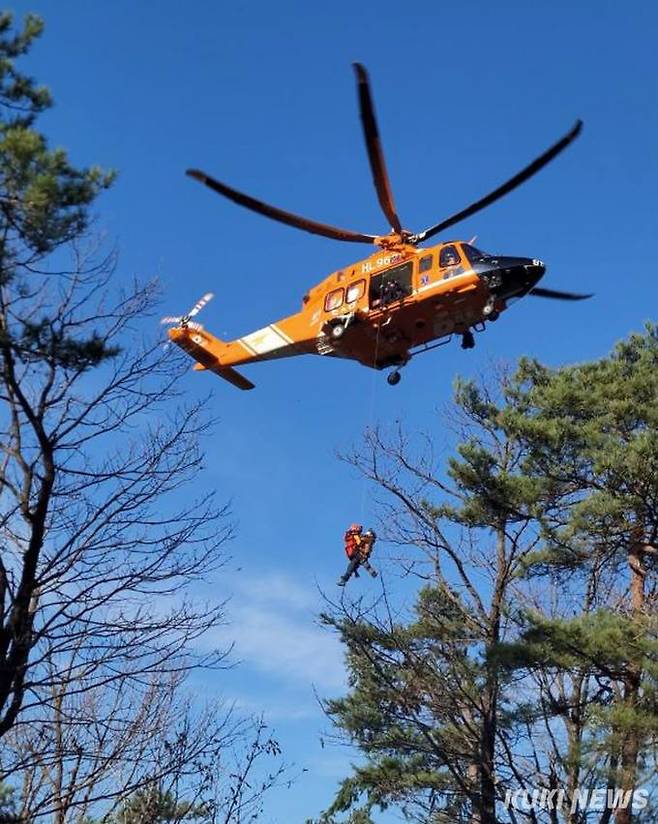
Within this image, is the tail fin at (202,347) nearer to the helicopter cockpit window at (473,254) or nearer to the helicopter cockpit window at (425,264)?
the helicopter cockpit window at (425,264)

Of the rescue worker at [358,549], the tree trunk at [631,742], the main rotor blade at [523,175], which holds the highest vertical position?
the main rotor blade at [523,175]

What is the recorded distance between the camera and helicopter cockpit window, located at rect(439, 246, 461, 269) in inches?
519

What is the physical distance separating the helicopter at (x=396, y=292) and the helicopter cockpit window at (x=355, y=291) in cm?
2

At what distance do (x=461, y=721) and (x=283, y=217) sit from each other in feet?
27.7

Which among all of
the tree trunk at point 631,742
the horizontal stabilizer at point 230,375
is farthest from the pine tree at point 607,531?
the horizontal stabilizer at point 230,375

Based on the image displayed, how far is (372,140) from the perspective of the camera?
454 inches

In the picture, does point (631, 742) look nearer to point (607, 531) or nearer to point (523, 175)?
point (607, 531)

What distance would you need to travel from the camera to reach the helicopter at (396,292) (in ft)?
41.5

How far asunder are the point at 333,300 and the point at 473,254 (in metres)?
2.34

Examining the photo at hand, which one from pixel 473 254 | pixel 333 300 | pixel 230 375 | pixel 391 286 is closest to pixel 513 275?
pixel 473 254

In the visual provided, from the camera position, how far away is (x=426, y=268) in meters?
13.3

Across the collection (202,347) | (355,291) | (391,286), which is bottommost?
(391,286)

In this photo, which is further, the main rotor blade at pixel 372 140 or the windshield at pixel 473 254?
the windshield at pixel 473 254

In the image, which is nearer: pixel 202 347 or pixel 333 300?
pixel 333 300
